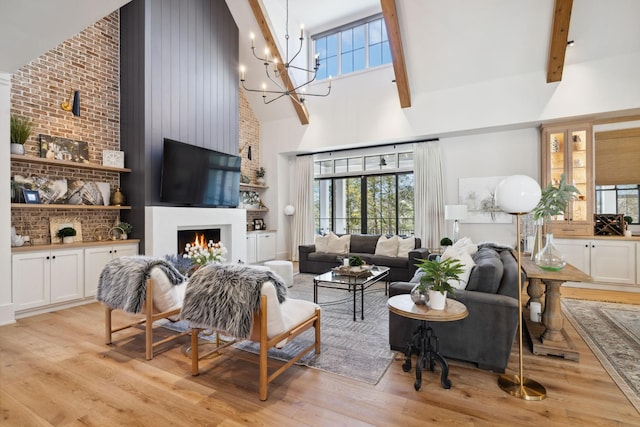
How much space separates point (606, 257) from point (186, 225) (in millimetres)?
6981

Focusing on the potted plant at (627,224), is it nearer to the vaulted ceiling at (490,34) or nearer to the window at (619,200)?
the window at (619,200)

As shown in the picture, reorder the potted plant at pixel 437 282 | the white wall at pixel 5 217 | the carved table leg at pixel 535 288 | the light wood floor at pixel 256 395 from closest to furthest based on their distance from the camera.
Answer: the light wood floor at pixel 256 395 < the potted plant at pixel 437 282 < the carved table leg at pixel 535 288 < the white wall at pixel 5 217

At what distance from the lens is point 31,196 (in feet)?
13.0

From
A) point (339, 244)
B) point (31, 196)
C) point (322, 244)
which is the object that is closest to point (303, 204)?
point (322, 244)

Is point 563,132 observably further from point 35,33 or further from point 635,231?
point 35,33

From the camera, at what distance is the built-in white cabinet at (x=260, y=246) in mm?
7391

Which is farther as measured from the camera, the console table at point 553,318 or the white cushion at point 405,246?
the white cushion at point 405,246

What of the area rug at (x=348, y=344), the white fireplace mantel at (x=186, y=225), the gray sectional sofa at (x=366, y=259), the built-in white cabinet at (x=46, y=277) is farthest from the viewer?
the gray sectional sofa at (x=366, y=259)

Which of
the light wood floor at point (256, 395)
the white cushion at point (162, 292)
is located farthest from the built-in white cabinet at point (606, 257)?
the white cushion at point (162, 292)

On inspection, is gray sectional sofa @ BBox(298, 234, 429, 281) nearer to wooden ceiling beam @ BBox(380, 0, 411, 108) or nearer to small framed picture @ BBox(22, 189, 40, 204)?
wooden ceiling beam @ BBox(380, 0, 411, 108)

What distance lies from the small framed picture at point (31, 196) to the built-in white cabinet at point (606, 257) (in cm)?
775

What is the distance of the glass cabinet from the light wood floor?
3310 millimetres

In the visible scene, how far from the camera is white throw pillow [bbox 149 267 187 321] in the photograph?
9.00 feet

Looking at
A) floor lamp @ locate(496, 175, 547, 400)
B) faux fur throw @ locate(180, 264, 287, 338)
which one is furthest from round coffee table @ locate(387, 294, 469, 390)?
faux fur throw @ locate(180, 264, 287, 338)
